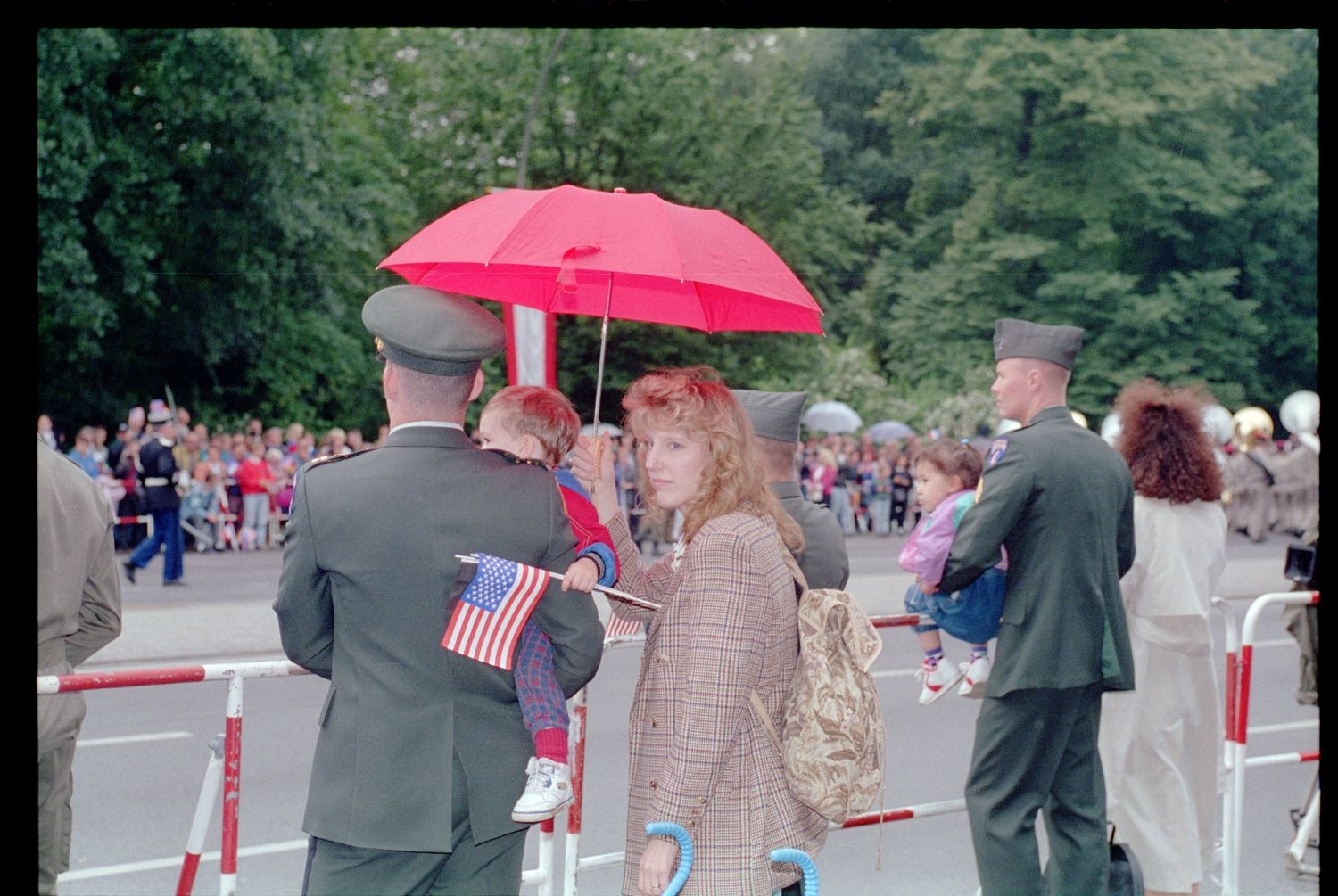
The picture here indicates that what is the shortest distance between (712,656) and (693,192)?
2691cm

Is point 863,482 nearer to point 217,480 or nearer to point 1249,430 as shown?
point 1249,430

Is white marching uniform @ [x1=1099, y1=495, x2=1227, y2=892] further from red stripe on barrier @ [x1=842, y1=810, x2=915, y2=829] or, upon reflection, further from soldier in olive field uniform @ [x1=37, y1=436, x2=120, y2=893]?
soldier in olive field uniform @ [x1=37, y1=436, x2=120, y2=893]

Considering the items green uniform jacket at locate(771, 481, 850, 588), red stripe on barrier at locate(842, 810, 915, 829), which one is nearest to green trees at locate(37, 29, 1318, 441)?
red stripe on barrier at locate(842, 810, 915, 829)

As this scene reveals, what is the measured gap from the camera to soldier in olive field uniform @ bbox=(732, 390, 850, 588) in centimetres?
455

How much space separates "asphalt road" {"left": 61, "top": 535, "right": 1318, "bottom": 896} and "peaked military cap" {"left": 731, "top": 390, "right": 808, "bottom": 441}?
1338 millimetres

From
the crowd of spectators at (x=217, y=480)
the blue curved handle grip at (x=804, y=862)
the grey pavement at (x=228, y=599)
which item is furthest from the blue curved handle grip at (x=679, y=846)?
the crowd of spectators at (x=217, y=480)

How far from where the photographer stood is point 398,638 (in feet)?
9.37

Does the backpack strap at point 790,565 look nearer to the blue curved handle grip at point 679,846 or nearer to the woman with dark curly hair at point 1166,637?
the blue curved handle grip at point 679,846

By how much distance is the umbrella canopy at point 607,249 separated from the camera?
351 cm

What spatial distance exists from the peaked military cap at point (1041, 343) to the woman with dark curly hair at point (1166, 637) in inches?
26.4

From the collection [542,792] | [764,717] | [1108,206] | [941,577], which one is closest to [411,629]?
[542,792]

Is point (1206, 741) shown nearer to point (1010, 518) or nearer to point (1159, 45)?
point (1010, 518)

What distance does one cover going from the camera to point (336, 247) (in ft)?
92.6

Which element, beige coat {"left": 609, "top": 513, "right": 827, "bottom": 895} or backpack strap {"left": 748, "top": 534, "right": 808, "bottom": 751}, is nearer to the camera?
beige coat {"left": 609, "top": 513, "right": 827, "bottom": 895}
